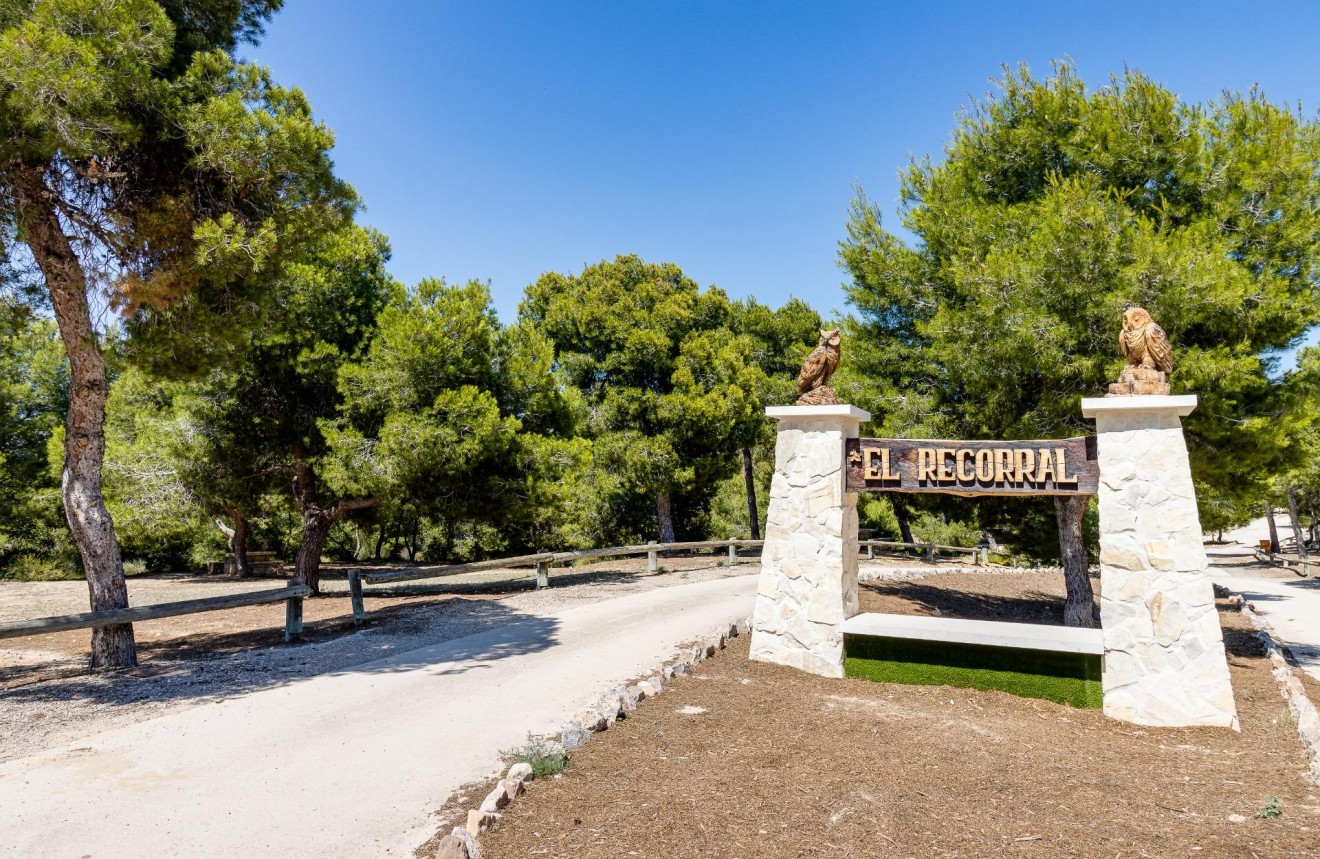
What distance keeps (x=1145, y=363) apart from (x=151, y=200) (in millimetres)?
10899

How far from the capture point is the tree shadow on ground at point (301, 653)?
7445mm

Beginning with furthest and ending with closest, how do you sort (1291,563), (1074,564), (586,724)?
(1291,563) < (1074,564) < (586,724)

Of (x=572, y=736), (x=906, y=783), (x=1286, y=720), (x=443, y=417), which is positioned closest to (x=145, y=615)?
(x=443, y=417)

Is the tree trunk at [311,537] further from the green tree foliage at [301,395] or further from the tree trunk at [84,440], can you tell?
the tree trunk at [84,440]

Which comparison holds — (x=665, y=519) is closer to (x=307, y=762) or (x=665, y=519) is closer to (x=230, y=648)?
(x=230, y=648)

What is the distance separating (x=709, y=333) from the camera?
75.4 ft

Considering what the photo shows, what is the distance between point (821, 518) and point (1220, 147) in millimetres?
8343

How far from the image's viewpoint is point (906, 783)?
468cm

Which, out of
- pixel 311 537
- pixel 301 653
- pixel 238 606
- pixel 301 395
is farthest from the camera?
pixel 311 537

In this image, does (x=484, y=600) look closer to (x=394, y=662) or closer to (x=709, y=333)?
(x=394, y=662)

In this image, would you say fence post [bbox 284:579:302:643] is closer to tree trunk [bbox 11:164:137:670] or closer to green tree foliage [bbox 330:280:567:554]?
tree trunk [bbox 11:164:137:670]

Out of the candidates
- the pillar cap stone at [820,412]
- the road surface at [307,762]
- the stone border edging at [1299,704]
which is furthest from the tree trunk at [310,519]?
the stone border edging at [1299,704]

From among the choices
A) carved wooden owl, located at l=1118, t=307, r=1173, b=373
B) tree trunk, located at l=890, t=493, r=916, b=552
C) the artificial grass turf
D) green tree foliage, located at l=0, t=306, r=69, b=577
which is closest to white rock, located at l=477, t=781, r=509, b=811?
the artificial grass turf

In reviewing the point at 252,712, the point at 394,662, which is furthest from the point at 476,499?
the point at 252,712
